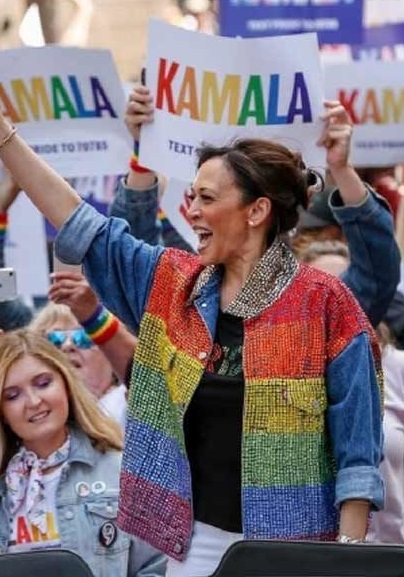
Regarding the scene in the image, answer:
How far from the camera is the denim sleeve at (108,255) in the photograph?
11.4ft

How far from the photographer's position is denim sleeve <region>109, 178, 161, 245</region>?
450 cm

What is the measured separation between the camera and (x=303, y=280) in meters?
3.42

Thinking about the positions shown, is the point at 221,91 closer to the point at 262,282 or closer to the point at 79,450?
the point at 79,450

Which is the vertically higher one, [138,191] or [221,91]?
[221,91]

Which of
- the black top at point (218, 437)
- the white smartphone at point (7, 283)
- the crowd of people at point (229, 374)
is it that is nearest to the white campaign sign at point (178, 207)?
the crowd of people at point (229, 374)

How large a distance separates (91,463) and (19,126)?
151 centimetres

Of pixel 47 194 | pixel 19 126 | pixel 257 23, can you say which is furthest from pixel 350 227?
pixel 257 23

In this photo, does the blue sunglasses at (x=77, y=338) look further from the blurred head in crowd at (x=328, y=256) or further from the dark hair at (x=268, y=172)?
the dark hair at (x=268, y=172)

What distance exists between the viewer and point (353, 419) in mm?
3330

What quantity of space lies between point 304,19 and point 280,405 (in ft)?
11.2

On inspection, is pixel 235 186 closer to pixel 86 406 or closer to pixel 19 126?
pixel 86 406

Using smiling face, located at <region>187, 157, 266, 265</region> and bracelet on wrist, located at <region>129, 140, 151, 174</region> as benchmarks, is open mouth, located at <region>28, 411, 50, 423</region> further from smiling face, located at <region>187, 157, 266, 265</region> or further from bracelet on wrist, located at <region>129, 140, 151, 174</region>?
bracelet on wrist, located at <region>129, 140, 151, 174</region>

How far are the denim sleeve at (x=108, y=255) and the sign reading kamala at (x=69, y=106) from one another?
1630 millimetres

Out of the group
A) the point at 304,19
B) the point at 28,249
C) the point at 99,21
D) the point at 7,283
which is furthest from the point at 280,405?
the point at 99,21
